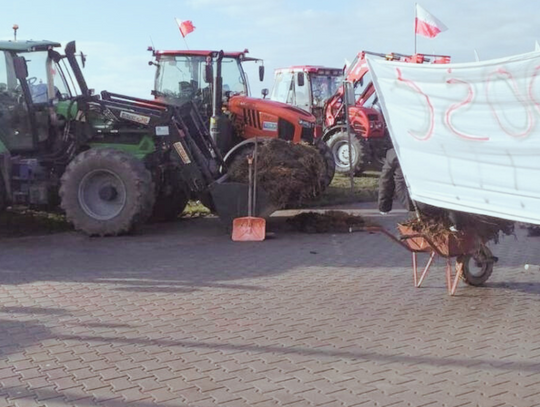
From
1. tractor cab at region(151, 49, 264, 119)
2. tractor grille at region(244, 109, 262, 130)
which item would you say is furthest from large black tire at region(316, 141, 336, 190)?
tractor cab at region(151, 49, 264, 119)

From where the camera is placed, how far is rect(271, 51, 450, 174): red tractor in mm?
19250

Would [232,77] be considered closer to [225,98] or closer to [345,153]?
[225,98]

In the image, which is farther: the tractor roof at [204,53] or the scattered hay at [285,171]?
the tractor roof at [204,53]

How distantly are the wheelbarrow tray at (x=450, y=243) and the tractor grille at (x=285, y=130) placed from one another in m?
7.26

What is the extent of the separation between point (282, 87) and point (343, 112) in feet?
7.25

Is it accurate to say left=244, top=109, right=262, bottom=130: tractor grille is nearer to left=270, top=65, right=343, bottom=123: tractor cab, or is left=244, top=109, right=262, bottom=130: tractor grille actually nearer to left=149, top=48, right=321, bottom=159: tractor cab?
left=149, top=48, right=321, bottom=159: tractor cab

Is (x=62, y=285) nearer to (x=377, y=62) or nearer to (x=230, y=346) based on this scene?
(x=230, y=346)

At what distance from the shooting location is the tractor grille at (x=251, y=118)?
48.4 feet

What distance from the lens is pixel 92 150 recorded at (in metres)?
11.5

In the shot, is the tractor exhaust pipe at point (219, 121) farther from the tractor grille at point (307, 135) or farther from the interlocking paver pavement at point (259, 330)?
the interlocking paver pavement at point (259, 330)

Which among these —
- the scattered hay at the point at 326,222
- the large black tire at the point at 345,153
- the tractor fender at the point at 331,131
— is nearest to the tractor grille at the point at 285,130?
the scattered hay at the point at 326,222

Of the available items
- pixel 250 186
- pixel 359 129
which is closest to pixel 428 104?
pixel 250 186

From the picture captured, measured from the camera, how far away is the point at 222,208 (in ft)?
37.3

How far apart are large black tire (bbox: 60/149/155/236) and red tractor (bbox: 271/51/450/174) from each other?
26.6 feet
